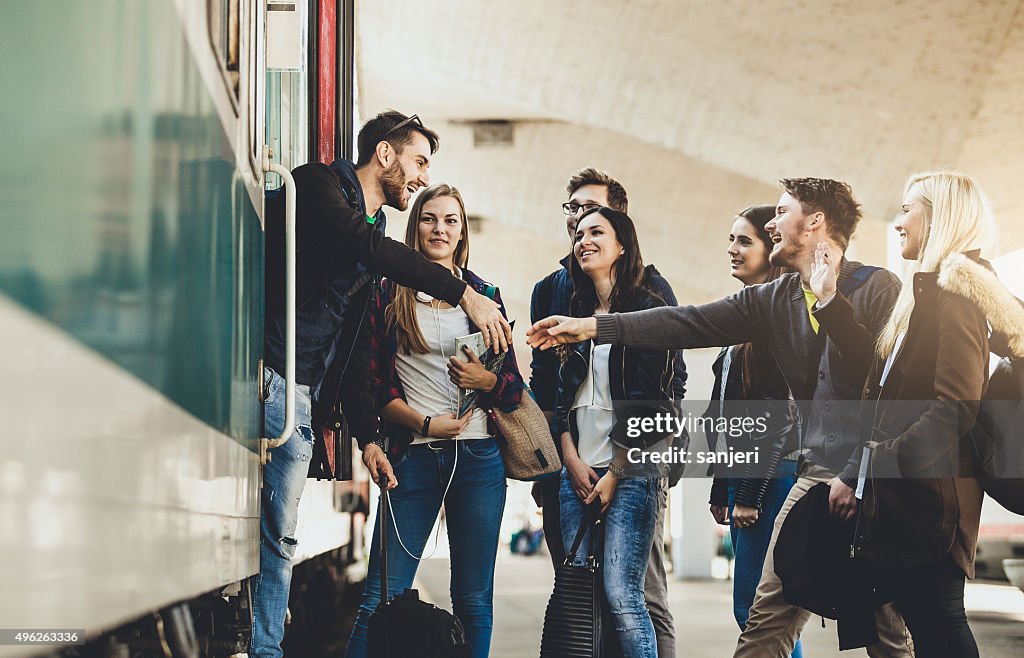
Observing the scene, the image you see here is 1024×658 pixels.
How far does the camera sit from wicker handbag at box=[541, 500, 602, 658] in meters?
4.32

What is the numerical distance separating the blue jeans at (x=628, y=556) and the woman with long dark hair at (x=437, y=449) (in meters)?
0.41

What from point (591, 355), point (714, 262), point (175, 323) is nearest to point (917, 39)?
point (714, 262)

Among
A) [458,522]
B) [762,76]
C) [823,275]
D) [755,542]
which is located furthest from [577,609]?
[762,76]

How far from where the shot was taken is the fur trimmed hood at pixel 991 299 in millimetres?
3533

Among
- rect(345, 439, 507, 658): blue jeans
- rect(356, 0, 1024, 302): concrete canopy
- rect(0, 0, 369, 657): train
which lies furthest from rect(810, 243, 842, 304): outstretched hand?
rect(356, 0, 1024, 302): concrete canopy

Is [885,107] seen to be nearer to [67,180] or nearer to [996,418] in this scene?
[996,418]

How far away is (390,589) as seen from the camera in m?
4.22

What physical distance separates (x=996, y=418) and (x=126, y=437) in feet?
9.12

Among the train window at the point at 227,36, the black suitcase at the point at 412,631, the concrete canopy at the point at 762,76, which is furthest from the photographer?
the concrete canopy at the point at 762,76

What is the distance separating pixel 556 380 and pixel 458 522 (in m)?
0.93

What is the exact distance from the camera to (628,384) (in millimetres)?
4609

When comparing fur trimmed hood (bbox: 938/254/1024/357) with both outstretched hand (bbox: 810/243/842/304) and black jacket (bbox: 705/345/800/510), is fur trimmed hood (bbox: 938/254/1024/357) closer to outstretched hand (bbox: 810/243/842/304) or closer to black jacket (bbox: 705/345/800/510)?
outstretched hand (bbox: 810/243/842/304)

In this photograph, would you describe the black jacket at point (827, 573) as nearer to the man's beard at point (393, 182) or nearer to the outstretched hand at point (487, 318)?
the outstretched hand at point (487, 318)

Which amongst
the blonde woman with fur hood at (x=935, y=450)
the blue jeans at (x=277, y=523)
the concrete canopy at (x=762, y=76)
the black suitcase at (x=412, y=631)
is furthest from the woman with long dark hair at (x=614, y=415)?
the concrete canopy at (x=762, y=76)
